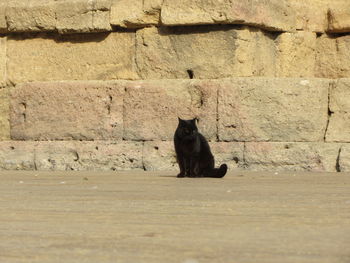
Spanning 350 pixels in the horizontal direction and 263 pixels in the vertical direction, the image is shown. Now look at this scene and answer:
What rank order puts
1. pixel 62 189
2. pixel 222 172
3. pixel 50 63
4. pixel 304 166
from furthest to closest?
pixel 50 63
pixel 304 166
pixel 222 172
pixel 62 189

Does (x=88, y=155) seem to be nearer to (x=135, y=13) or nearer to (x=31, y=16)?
(x=135, y=13)

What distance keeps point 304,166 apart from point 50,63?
11.5ft

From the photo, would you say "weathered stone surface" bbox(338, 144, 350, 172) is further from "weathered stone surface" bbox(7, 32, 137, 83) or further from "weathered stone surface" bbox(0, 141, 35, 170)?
"weathered stone surface" bbox(0, 141, 35, 170)

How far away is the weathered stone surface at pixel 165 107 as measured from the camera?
1078 centimetres

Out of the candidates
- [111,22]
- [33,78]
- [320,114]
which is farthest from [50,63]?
[320,114]

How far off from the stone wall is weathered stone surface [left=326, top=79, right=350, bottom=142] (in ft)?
0.04

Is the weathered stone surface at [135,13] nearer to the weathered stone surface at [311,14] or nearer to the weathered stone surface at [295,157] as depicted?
the weathered stone surface at [311,14]

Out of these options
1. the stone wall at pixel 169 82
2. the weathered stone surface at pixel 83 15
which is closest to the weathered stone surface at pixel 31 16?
the stone wall at pixel 169 82

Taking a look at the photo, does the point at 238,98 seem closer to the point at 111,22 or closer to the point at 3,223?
the point at 111,22

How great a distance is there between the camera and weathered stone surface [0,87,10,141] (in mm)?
11984

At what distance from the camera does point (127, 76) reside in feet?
37.7

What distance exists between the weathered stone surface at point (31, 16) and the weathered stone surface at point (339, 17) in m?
3.35

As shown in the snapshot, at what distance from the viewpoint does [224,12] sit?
35.1ft

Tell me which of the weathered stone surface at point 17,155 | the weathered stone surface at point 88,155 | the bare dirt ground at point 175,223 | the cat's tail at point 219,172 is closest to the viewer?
the bare dirt ground at point 175,223
